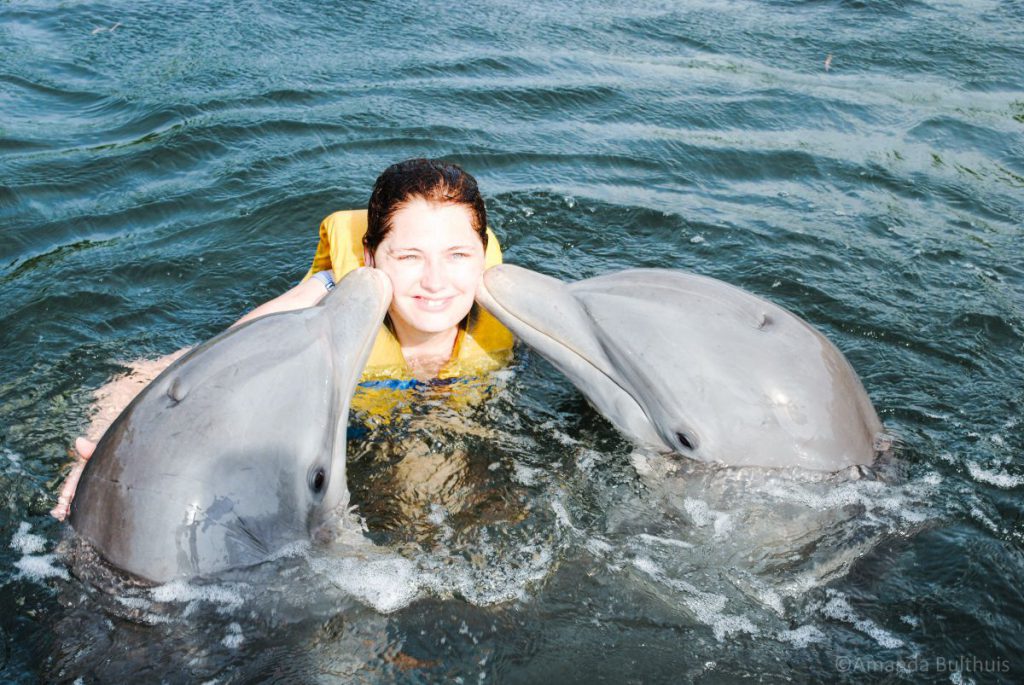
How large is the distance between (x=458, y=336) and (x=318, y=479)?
196 centimetres

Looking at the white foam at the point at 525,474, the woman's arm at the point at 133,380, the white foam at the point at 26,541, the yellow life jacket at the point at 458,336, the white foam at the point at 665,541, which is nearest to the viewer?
the white foam at the point at 26,541

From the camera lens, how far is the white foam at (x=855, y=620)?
13.0 ft

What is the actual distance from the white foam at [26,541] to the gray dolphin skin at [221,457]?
696mm

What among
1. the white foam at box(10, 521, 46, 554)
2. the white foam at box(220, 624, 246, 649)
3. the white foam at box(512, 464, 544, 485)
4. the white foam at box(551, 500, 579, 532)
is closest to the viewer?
the white foam at box(220, 624, 246, 649)

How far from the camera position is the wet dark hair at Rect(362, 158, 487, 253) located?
5012mm

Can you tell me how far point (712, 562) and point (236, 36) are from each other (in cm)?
950

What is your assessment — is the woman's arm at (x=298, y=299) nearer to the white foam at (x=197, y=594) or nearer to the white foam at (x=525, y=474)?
the white foam at (x=525, y=474)

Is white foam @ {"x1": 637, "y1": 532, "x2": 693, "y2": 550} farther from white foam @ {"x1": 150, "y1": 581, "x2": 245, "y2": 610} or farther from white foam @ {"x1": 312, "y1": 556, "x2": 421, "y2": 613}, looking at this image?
white foam @ {"x1": 150, "y1": 581, "x2": 245, "y2": 610}

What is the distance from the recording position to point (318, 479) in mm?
3953

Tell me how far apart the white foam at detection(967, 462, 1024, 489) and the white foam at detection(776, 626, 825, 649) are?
1.57 m

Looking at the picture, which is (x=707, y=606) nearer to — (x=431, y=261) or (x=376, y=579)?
(x=376, y=579)

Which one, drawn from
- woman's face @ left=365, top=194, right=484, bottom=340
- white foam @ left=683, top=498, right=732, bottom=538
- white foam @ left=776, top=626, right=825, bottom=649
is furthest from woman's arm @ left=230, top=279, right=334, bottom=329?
white foam @ left=776, top=626, right=825, bottom=649

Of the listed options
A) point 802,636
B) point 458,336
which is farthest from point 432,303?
point 802,636

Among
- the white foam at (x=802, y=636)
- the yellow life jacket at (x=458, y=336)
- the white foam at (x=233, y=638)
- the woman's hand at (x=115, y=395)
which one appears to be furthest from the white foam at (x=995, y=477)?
the woman's hand at (x=115, y=395)
